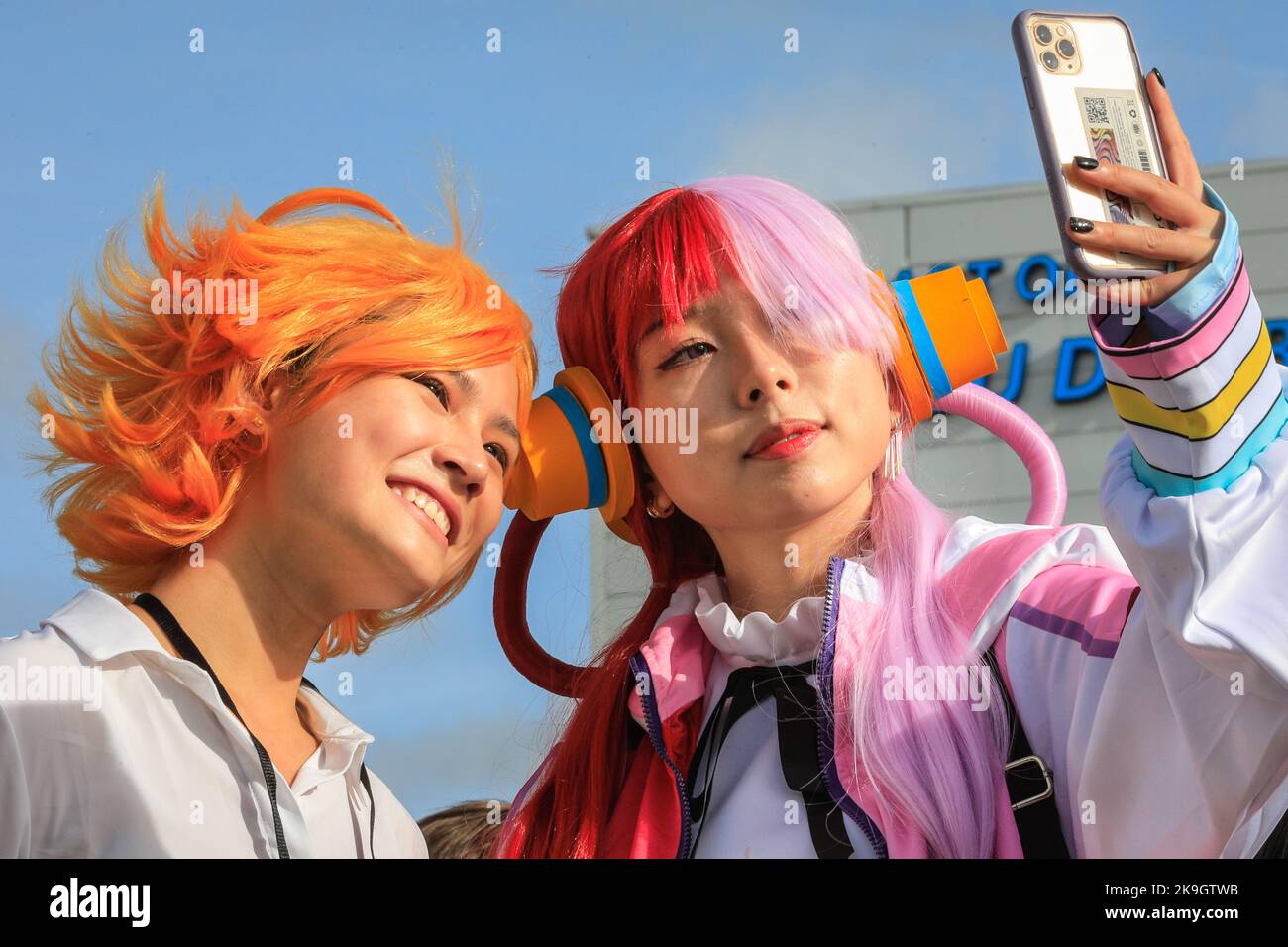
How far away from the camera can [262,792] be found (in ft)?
6.34

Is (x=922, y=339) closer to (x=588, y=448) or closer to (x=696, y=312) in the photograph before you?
(x=696, y=312)

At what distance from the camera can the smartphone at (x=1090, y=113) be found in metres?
1.66

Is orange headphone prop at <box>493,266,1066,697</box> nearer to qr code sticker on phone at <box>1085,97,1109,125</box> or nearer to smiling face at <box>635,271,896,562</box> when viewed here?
smiling face at <box>635,271,896,562</box>

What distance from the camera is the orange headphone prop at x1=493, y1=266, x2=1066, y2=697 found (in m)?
2.27

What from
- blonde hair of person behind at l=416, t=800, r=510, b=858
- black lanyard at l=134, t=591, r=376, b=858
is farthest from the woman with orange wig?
blonde hair of person behind at l=416, t=800, r=510, b=858

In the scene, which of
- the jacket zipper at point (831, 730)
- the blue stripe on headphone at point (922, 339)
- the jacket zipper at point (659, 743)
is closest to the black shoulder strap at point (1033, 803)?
the jacket zipper at point (831, 730)

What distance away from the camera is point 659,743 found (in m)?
2.17

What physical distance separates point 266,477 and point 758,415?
0.74 metres

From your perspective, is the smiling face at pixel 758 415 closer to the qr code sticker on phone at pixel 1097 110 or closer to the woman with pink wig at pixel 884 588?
the woman with pink wig at pixel 884 588

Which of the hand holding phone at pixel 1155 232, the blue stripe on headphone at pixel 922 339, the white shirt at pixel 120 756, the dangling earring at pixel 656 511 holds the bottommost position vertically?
the white shirt at pixel 120 756

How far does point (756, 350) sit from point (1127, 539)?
2.19ft

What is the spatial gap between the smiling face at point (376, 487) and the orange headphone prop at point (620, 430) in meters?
0.19
